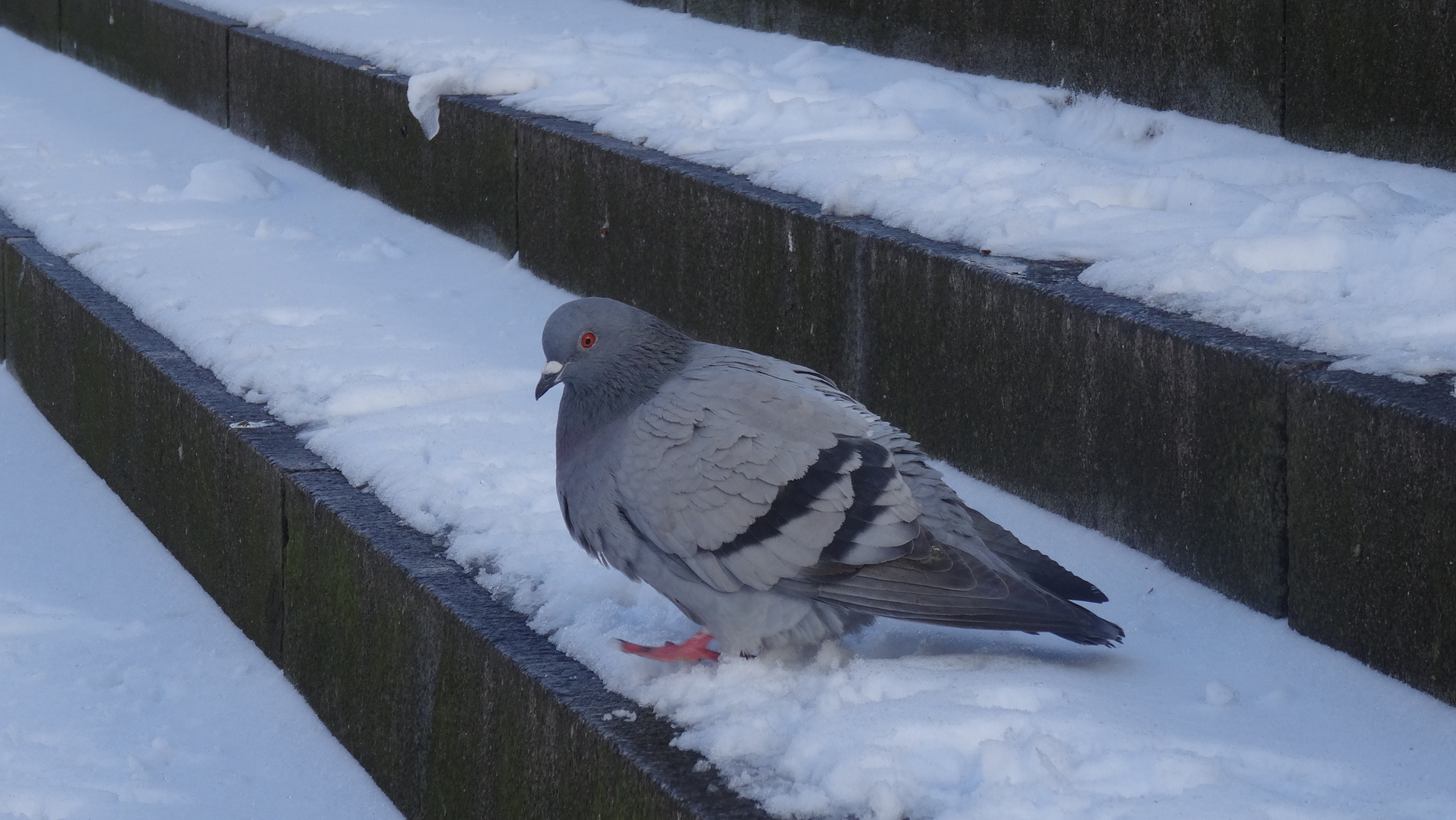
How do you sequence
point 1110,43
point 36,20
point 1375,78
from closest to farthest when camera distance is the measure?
point 1375,78, point 1110,43, point 36,20

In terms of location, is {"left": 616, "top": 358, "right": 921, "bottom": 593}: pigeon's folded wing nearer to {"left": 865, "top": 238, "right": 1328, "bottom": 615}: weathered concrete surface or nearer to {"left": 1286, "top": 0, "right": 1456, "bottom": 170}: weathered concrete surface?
{"left": 865, "top": 238, "right": 1328, "bottom": 615}: weathered concrete surface

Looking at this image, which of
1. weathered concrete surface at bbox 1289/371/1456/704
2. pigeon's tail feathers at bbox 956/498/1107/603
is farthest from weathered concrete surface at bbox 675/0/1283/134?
pigeon's tail feathers at bbox 956/498/1107/603

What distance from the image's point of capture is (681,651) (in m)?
2.44

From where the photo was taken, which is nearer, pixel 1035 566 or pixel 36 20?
pixel 1035 566

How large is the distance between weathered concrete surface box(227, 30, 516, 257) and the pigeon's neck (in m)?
2.60

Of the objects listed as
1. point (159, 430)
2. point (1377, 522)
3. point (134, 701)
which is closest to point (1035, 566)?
point (1377, 522)

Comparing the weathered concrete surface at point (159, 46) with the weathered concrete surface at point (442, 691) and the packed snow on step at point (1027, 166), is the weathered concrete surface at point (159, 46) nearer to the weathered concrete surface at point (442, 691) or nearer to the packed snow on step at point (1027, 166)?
the packed snow on step at point (1027, 166)

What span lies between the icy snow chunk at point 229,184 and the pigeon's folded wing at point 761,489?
3984 mm

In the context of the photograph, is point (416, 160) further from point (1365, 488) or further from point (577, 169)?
point (1365, 488)

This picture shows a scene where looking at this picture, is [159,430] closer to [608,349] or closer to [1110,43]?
[608,349]

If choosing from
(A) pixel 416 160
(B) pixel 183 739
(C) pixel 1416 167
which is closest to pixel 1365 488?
(C) pixel 1416 167

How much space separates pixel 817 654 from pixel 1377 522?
2.91 feet

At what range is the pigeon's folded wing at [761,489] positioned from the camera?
2299 mm

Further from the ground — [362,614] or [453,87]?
[453,87]
